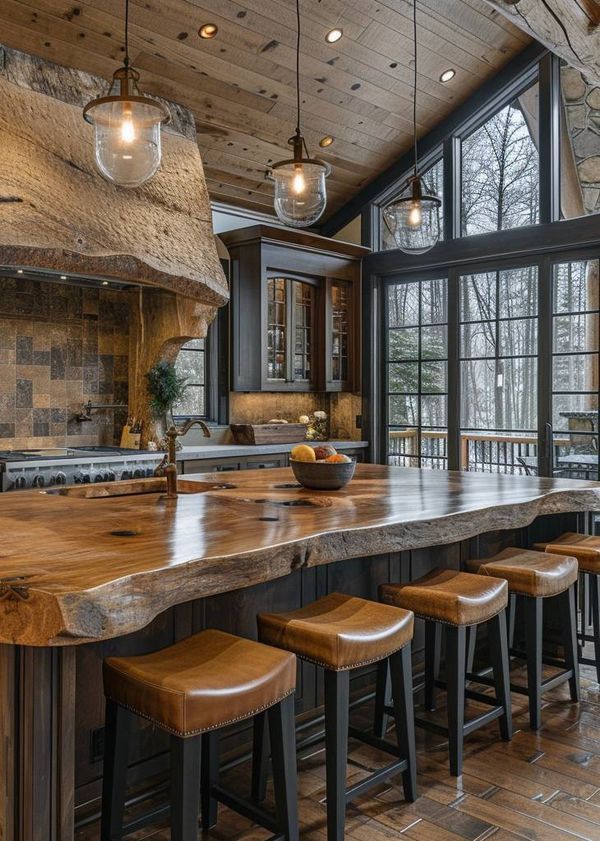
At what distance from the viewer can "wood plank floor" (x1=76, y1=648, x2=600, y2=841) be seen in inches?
86.4

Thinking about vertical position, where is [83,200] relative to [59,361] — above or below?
above

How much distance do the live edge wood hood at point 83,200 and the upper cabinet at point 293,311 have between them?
3.42ft

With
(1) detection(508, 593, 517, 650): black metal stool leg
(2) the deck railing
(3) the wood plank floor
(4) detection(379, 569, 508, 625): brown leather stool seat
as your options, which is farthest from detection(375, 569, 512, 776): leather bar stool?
(2) the deck railing

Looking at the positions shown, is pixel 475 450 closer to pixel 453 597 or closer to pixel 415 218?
pixel 415 218

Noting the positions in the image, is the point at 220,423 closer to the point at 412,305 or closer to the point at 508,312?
the point at 412,305

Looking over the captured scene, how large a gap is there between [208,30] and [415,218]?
2100 mm

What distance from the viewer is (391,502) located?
2838 millimetres

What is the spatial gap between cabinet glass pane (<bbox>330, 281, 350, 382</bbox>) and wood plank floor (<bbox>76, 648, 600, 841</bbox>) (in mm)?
4104

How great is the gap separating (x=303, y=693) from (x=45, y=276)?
3146 millimetres

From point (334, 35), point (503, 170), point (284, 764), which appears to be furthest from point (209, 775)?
point (503, 170)

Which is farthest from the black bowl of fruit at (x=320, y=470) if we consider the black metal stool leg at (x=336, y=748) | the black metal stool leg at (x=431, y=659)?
the black metal stool leg at (x=336, y=748)

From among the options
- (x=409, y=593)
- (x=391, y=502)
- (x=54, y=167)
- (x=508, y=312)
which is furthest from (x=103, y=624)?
(x=508, y=312)

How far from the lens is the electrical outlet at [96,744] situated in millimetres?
2186

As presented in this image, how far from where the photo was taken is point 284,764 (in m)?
1.88
